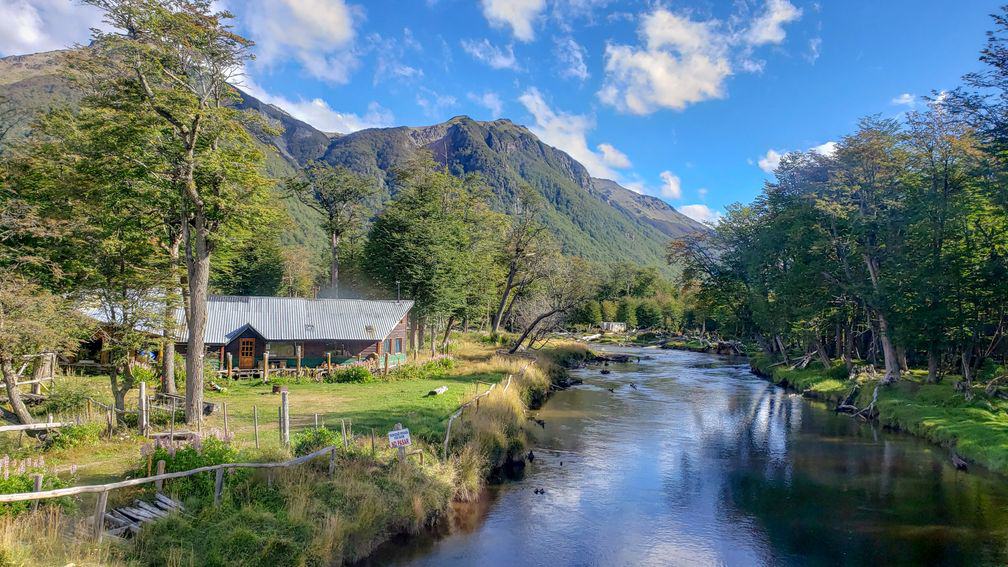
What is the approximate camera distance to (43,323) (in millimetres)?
14852

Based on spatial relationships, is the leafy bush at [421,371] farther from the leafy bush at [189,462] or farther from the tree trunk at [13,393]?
the leafy bush at [189,462]

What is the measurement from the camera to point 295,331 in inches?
1468

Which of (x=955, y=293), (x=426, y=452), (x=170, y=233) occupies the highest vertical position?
(x=170, y=233)

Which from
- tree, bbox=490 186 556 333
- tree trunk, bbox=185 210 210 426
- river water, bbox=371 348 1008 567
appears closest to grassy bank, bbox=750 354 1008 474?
river water, bbox=371 348 1008 567

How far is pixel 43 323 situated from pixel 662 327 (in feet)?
330

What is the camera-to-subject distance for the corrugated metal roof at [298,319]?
36469 mm

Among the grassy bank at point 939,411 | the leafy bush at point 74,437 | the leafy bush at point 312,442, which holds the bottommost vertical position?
the grassy bank at point 939,411

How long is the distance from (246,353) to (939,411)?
40000mm

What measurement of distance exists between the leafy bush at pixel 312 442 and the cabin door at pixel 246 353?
23057mm

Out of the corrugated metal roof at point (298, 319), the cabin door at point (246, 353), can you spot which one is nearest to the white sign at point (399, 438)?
the corrugated metal roof at point (298, 319)

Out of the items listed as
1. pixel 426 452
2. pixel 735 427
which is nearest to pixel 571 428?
pixel 735 427

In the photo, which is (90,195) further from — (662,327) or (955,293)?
(662,327)

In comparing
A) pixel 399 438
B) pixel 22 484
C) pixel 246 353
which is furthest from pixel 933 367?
pixel 246 353

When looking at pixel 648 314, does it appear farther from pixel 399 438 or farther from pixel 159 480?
pixel 159 480
